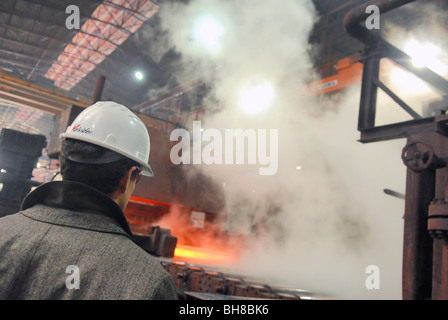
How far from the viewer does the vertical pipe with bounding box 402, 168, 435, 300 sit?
2.25 metres

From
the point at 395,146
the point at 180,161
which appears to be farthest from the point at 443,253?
the point at 180,161

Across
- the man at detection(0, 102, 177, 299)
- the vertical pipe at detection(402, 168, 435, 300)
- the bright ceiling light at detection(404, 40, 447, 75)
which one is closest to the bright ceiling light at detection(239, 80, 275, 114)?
the bright ceiling light at detection(404, 40, 447, 75)

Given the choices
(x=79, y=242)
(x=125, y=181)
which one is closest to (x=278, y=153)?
(x=125, y=181)

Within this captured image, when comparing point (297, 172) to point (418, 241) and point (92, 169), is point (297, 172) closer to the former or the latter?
point (418, 241)

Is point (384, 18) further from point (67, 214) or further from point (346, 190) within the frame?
point (67, 214)

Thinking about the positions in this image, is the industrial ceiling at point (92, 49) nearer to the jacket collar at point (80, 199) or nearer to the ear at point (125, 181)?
the ear at point (125, 181)

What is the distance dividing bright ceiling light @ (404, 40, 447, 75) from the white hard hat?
478 centimetres

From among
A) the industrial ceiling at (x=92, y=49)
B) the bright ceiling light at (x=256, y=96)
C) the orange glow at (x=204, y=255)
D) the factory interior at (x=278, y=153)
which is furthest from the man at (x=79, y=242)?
the industrial ceiling at (x=92, y=49)

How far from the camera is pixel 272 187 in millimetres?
7137

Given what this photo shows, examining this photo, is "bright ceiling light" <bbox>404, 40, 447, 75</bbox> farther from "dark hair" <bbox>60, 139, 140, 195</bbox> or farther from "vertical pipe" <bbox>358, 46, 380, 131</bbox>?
"dark hair" <bbox>60, 139, 140, 195</bbox>

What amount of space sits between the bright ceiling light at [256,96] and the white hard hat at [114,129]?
5.56 meters

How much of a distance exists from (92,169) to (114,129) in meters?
0.27

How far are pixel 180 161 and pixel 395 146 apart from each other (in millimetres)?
4023

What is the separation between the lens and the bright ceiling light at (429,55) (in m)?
5.04
